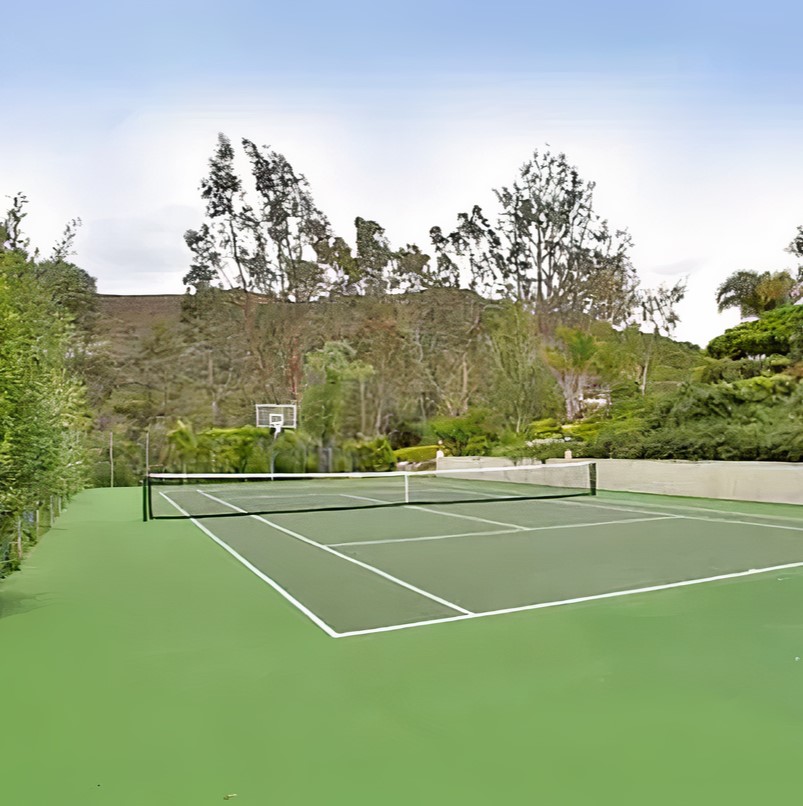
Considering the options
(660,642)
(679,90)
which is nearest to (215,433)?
(679,90)

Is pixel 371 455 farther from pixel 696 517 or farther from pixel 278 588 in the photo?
pixel 278 588

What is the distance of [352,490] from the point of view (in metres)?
17.7

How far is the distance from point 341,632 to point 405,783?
6.51 feet

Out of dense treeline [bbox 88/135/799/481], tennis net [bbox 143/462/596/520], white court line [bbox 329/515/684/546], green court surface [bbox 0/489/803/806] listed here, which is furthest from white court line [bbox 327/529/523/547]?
dense treeline [bbox 88/135/799/481]

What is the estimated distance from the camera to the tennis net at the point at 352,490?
12578 mm

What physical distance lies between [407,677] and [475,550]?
408cm

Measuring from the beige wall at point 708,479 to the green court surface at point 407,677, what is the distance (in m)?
5.80

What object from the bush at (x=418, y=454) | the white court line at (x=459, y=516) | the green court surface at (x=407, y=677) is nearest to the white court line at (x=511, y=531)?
the white court line at (x=459, y=516)

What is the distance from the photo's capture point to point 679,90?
18.2 meters

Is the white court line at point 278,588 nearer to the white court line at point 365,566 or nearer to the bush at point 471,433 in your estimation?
the white court line at point 365,566

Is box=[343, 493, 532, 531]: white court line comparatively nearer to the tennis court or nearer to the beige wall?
the tennis court

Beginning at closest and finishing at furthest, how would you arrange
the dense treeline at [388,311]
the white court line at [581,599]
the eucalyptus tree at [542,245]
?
the white court line at [581,599] < the dense treeline at [388,311] < the eucalyptus tree at [542,245]

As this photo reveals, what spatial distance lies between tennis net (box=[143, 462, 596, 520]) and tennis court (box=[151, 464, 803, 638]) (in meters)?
0.16

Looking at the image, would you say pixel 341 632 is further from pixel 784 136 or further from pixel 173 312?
pixel 173 312
